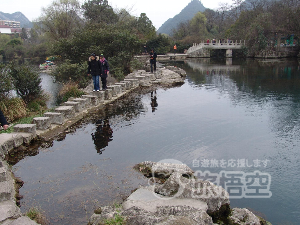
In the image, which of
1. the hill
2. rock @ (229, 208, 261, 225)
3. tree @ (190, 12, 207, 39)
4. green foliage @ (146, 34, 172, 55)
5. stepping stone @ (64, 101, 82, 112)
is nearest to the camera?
rock @ (229, 208, 261, 225)

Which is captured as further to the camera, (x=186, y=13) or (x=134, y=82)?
(x=186, y=13)

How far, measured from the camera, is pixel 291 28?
36.4 m

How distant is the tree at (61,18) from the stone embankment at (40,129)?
18.6m

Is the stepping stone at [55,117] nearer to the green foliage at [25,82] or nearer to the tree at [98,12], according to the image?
the green foliage at [25,82]

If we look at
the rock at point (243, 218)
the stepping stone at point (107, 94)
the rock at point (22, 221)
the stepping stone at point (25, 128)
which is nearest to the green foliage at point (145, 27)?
the stepping stone at point (107, 94)

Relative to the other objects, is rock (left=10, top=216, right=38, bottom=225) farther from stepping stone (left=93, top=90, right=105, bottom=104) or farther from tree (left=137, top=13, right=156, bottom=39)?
tree (left=137, top=13, right=156, bottom=39)

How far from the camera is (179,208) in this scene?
13.2 ft

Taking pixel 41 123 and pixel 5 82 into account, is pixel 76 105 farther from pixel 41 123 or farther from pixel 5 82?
pixel 5 82

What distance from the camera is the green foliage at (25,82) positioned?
10.5 metres

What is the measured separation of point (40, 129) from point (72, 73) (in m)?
6.91

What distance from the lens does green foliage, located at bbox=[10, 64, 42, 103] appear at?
1048 cm

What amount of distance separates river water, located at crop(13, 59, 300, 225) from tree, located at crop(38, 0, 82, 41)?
22478mm

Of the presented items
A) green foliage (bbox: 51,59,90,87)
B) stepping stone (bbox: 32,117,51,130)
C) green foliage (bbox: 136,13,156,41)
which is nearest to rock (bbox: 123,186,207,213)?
stepping stone (bbox: 32,117,51,130)

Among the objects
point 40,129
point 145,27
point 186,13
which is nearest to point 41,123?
point 40,129
